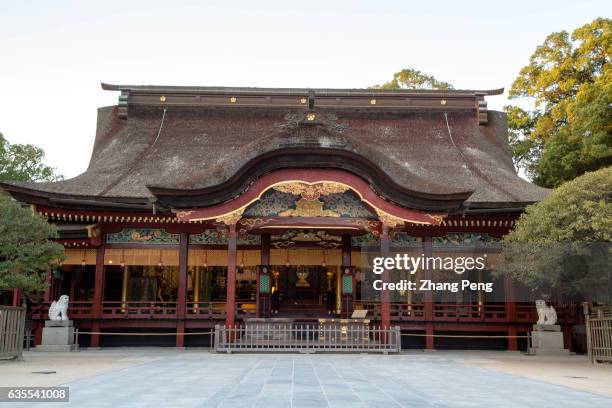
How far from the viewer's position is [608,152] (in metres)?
23.8

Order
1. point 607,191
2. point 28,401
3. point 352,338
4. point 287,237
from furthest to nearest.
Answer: point 287,237, point 352,338, point 607,191, point 28,401

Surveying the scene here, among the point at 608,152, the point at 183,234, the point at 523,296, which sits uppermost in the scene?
the point at 608,152

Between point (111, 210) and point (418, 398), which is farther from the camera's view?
point (111, 210)

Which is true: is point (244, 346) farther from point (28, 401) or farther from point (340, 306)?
point (28, 401)

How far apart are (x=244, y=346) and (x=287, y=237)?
5729 mm

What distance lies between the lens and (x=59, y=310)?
19531 millimetres

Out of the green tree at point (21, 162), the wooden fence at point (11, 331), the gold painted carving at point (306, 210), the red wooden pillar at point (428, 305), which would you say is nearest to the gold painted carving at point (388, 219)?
the gold painted carving at point (306, 210)

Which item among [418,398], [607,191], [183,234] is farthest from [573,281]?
[183,234]

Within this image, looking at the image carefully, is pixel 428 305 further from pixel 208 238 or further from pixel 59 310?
pixel 59 310

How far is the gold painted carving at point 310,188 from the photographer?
725 inches

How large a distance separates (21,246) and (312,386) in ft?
31.3

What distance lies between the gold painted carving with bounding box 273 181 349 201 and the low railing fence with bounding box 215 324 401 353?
4.02 metres

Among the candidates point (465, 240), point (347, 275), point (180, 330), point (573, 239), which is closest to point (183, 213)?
point (180, 330)

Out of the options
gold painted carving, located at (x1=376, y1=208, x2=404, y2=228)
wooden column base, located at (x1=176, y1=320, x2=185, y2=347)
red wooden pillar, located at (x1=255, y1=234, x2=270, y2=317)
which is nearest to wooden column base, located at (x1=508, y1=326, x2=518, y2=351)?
gold painted carving, located at (x1=376, y1=208, x2=404, y2=228)
